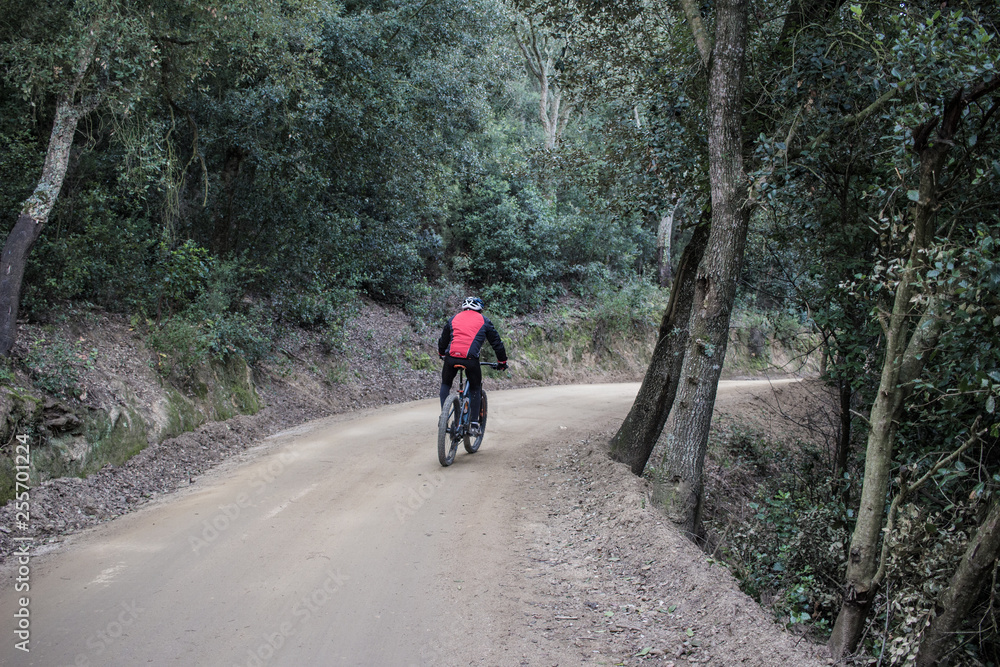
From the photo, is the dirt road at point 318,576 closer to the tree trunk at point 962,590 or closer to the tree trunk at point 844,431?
the tree trunk at point 962,590

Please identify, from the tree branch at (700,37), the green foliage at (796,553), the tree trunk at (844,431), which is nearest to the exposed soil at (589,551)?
the green foliage at (796,553)

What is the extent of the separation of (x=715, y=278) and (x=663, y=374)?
9.33 feet

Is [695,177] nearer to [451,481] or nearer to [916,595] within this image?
[451,481]

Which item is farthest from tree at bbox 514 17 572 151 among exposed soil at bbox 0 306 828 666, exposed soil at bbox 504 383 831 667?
exposed soil at bbox 504 383 831 667

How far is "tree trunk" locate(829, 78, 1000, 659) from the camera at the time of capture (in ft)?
16.8

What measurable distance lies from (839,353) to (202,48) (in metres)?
11.3

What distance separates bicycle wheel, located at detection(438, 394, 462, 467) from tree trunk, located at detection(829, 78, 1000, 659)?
5030mm

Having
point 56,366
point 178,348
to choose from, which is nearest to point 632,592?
point 56,366

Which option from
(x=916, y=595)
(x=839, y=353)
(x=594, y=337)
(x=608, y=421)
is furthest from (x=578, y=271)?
(x=916, y=595)

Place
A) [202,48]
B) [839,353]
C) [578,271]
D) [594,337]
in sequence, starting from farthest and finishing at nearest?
[578,271] < [594,337] < [202,48] < [839,353]

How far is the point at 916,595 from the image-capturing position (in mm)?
5320

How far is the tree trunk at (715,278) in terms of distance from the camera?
23.3 feet

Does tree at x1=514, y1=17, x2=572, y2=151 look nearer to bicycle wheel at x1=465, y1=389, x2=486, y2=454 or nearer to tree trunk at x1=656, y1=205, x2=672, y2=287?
tree trunk at x1=656, y1=205, x2=672, y2=287

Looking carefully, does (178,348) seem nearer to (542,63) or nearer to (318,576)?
(318,576)
